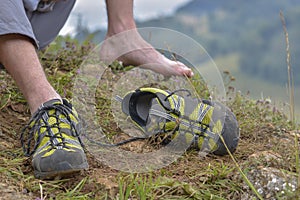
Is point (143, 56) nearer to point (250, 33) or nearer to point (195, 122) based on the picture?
point (195, 122)

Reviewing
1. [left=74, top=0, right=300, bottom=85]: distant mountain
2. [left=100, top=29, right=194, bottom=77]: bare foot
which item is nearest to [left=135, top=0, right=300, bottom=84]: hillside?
[left=74, top=0, right=300, bottom=85]: distant mountain

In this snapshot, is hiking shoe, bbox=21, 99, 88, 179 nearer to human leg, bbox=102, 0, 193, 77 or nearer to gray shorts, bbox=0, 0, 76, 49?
gray shorts, bbox=0, 0, 76, 49

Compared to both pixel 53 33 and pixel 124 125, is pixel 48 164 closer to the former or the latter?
pixel 124 125

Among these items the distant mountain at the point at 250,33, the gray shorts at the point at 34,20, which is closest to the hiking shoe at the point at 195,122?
the gray shorts at the point at 34,20

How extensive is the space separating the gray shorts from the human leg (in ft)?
1.00

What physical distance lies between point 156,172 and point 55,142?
379 mm

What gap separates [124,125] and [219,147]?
483mm

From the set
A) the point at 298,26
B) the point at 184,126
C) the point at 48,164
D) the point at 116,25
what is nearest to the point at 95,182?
the point at 48,164

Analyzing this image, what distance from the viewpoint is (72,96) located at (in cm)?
243

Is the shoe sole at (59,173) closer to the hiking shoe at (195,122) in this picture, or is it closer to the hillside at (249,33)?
the hiking shoe at (195,122)

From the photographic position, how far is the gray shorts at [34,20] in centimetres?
183

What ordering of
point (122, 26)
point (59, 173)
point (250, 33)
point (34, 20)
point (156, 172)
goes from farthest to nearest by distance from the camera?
point (250, 33)
point (122, 26)
point (34, 20)
point (156, 172)
point (59, 173)

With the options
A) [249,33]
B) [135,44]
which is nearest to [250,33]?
[249,33]

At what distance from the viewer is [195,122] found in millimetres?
1939
